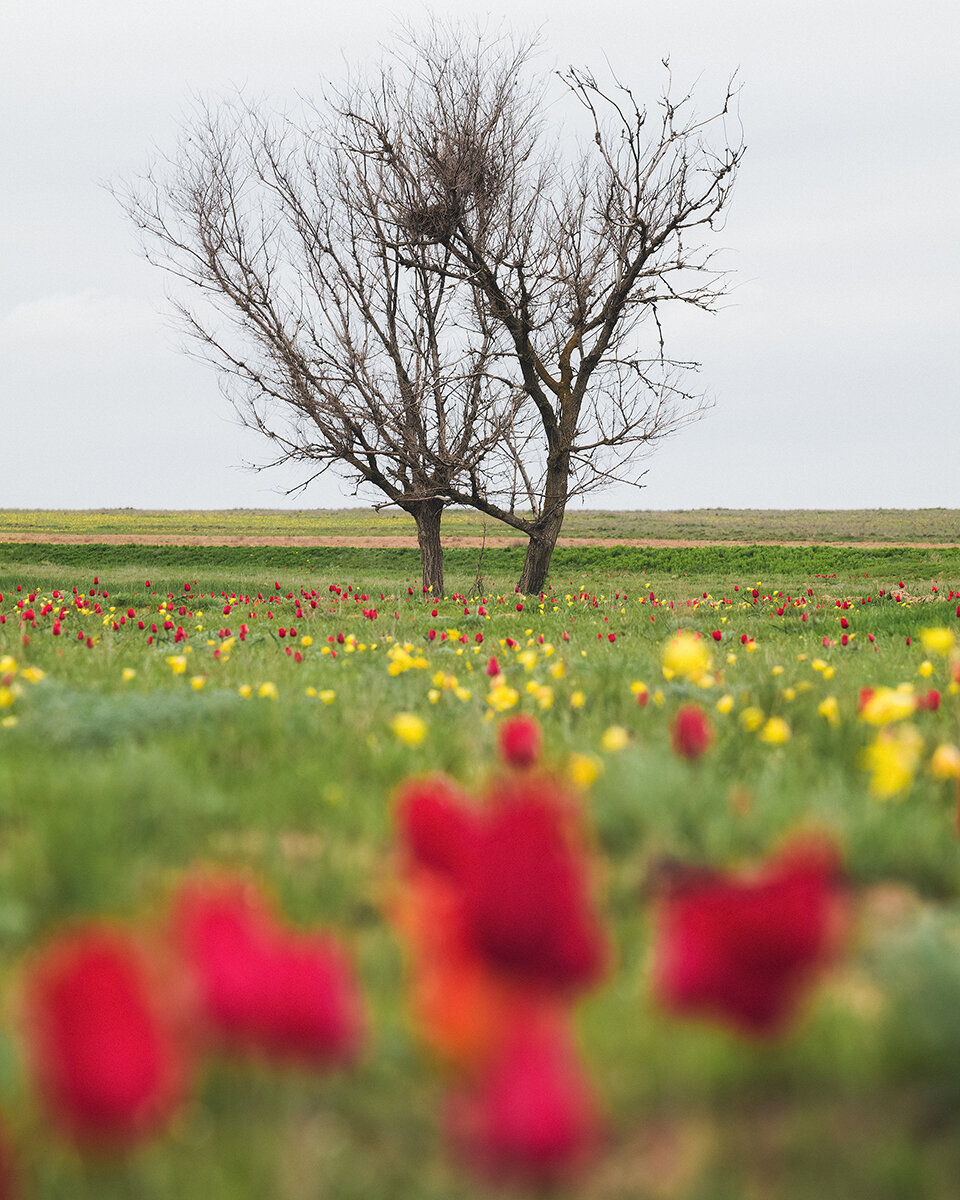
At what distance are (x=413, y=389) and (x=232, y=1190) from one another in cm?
1600

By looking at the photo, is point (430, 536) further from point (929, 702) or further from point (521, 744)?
point (521, 744)

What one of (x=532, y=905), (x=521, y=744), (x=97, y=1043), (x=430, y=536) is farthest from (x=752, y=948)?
(x=430, y=536)

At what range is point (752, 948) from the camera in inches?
43.0

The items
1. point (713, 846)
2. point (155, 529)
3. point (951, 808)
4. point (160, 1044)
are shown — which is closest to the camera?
point (160, 1044)

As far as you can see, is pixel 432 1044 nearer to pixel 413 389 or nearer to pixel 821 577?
pixel 413 389

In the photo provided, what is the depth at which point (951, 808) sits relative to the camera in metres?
2.74

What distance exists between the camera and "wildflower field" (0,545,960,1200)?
40.4 inches

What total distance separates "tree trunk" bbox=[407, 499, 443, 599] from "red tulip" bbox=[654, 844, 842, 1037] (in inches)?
675

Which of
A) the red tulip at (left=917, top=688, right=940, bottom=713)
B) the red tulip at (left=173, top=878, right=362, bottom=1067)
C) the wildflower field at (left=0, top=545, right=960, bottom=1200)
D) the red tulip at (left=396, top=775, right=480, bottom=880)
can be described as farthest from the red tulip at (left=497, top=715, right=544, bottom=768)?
the red tulip at (left=917, top=688, right=940, bottom=713)

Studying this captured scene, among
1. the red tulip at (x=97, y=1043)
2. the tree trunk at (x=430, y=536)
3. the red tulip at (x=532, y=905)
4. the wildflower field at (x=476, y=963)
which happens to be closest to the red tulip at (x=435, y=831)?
the wildflower field at (x=476, y=963)

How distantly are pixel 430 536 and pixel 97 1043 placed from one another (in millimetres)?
18138

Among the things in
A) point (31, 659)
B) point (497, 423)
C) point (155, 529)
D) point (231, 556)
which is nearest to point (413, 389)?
point (497, 423)

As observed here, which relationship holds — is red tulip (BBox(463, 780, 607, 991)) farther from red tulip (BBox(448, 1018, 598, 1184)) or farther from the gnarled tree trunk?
the gnarled tree trunk

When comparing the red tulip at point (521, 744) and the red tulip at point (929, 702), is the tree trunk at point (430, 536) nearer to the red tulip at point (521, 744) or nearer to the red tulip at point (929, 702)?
the red tulip at point (929, 702)
